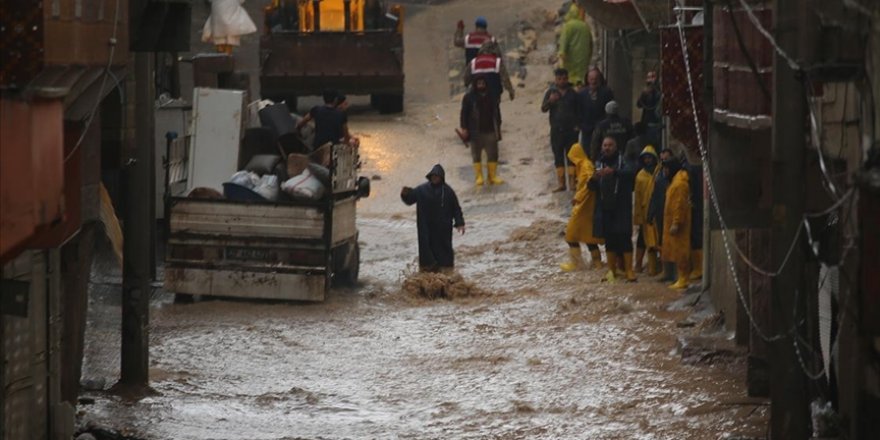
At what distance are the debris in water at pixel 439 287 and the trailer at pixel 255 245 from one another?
1.24 m

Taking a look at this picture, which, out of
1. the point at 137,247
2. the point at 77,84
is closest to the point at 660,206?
the point at 137,247

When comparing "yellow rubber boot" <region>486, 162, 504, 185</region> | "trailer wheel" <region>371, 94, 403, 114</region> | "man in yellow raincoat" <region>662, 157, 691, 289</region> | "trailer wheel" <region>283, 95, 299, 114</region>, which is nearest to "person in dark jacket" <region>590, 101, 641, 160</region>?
"man in yellow raincoat" <region>662, 157, 691, 289</region>

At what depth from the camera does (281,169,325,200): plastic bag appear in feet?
61.8

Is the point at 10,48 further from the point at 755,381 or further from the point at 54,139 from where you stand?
the point at 755,381

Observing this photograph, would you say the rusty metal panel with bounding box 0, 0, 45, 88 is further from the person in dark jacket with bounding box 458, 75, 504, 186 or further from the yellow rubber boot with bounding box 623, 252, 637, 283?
the person in dark jacket with bounding box 458, 75, 504, 186

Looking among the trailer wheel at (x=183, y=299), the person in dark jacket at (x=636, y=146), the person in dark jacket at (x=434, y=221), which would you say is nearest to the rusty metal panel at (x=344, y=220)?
the person in dark jacket at (x=434, y=221)

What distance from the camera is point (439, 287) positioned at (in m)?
19.8

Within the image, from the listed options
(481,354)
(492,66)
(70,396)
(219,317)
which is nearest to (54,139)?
(70,396)

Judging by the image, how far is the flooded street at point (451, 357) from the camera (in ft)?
43.8

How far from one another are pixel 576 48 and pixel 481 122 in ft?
11.9

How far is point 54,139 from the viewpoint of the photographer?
8.41 m

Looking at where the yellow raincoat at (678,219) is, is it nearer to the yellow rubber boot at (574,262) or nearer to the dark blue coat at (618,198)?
the dark blue coat at (618,198)

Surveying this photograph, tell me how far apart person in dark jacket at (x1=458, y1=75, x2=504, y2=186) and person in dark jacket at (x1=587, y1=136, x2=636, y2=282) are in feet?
17.6

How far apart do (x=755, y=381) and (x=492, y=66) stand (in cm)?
1319
